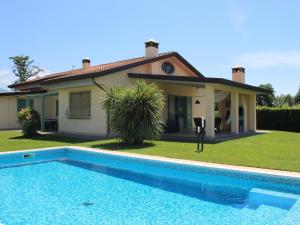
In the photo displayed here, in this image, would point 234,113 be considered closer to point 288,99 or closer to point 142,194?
point 142,194

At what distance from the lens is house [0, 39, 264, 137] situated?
59.2 feet

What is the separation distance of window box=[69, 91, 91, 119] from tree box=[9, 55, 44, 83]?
3678 centimetres

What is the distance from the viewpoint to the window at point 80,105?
19484 millimetres

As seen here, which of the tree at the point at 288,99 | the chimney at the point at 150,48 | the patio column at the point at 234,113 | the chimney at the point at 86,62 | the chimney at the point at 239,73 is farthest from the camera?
the tree at the point at 288,99

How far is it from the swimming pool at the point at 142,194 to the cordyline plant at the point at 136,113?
3.07 metres

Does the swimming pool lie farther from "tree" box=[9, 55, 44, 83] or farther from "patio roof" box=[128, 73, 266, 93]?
"tree" box=[9, 55, 44, 83]

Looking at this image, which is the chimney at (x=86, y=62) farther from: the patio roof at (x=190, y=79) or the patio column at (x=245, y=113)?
the patio column at (x=245, y=113)

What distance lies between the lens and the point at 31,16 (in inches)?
855

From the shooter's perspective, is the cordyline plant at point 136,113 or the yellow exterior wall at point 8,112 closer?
the cordyline plant at point 136,113

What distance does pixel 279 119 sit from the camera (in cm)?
2695

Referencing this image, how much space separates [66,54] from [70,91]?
13.2 m

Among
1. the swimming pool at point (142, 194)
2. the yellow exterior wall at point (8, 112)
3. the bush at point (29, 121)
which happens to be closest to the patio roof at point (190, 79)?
the bush at point (29, 121)

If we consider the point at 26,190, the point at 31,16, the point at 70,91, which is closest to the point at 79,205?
the point at 26,190

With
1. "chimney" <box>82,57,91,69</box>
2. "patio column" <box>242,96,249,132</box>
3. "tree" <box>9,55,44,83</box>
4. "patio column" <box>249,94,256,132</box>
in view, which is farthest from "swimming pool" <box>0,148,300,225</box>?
"tree" <box>9,55,44,83</box>
